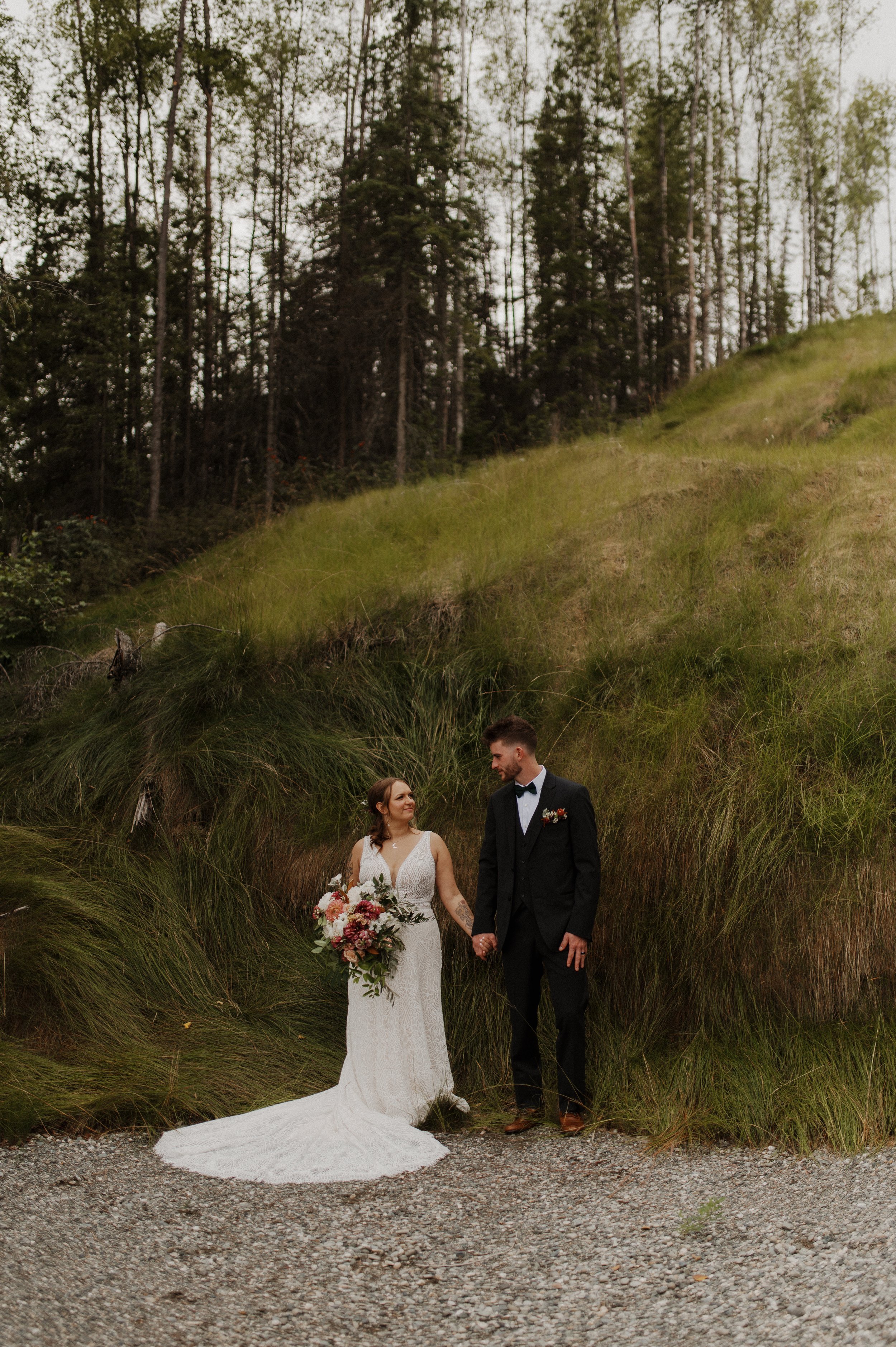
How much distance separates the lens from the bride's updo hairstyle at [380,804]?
5.07m

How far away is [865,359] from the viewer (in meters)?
14.0

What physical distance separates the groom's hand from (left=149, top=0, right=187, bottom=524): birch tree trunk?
13.2 meters

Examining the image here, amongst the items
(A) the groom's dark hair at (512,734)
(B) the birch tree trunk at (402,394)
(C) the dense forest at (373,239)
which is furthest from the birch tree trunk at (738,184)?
(A) the groom's dark hair at (512,734)

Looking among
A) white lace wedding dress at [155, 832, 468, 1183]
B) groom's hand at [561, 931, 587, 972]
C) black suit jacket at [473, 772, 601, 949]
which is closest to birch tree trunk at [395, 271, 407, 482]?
black suit jacket at [473, 772, 601, 949]

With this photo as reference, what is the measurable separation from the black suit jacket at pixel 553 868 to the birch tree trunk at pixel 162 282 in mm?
12736

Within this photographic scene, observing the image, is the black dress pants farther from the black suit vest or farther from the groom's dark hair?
the groom's dark hair

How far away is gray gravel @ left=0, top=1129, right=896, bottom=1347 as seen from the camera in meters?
2.78

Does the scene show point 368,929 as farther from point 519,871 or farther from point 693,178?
point 693,178

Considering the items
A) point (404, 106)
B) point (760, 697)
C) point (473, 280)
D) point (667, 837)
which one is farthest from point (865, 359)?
point (667, 837)

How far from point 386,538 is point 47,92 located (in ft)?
62.2

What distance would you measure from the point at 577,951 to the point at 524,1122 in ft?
2.85

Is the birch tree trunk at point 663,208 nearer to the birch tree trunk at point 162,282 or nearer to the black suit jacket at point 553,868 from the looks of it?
the birch tree trunk at point 162,282

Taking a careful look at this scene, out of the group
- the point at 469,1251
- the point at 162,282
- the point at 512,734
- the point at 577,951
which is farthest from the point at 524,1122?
the point at 162,282

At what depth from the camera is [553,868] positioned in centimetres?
465
